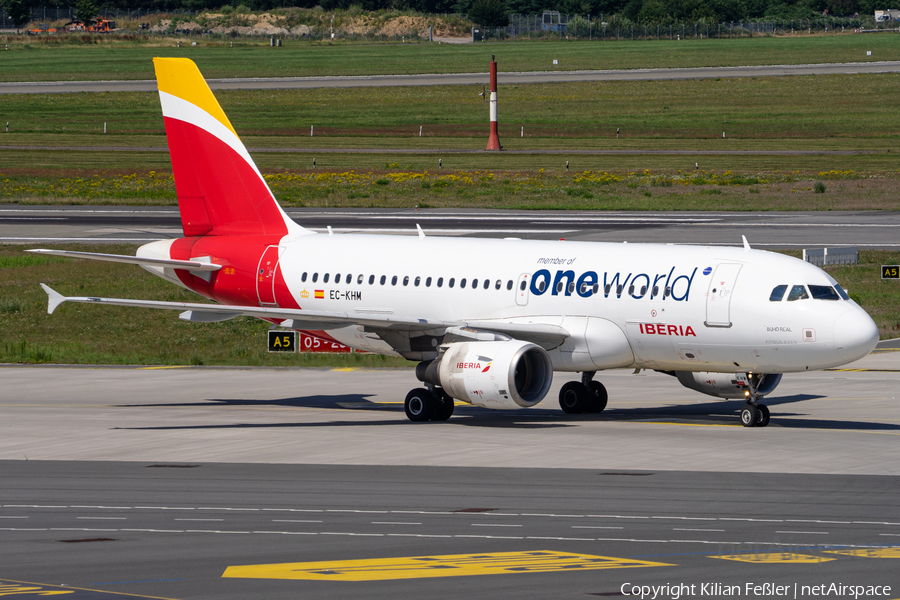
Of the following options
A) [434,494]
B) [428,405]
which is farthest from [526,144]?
Answer: [434,494]

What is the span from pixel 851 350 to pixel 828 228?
51.1m

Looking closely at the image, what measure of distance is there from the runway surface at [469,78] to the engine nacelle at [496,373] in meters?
152

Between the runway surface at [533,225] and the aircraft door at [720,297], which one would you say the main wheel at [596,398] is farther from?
the runway surface at [533,225]

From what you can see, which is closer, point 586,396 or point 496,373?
point 496,373

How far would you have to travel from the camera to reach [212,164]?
1523 inches

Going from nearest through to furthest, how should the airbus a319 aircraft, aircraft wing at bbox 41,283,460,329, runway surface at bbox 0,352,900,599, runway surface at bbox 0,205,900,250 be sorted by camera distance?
1. runway surface at bbox 0,352,900,599
2. the airbus a319 aircraft
3. aircraft wing at bbox 41,283,460,329
4. runway surface at bbox 0,205,900,250

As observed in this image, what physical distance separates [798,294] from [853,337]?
1.70m

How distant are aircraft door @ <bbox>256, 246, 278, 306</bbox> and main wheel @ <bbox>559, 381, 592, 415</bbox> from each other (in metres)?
8.83

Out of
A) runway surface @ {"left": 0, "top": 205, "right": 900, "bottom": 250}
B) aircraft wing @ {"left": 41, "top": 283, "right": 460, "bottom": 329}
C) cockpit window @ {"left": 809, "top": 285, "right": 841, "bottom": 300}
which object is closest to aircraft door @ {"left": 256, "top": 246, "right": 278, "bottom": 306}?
aircraft wing @ {"left": 41, "top": 283, "right": 460, "bottom": 329}

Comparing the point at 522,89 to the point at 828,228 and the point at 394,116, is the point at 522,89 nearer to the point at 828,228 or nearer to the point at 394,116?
the point at 394,116

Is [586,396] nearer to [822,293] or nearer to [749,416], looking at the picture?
[749,416]

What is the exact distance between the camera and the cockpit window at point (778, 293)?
30573 mm

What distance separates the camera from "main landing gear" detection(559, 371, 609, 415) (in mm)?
35000

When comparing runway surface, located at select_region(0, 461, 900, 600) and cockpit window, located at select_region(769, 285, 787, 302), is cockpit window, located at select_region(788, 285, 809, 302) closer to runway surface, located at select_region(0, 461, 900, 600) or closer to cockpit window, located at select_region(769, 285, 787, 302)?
cockpit window, located at select_region(769, 285, 787, 302)
